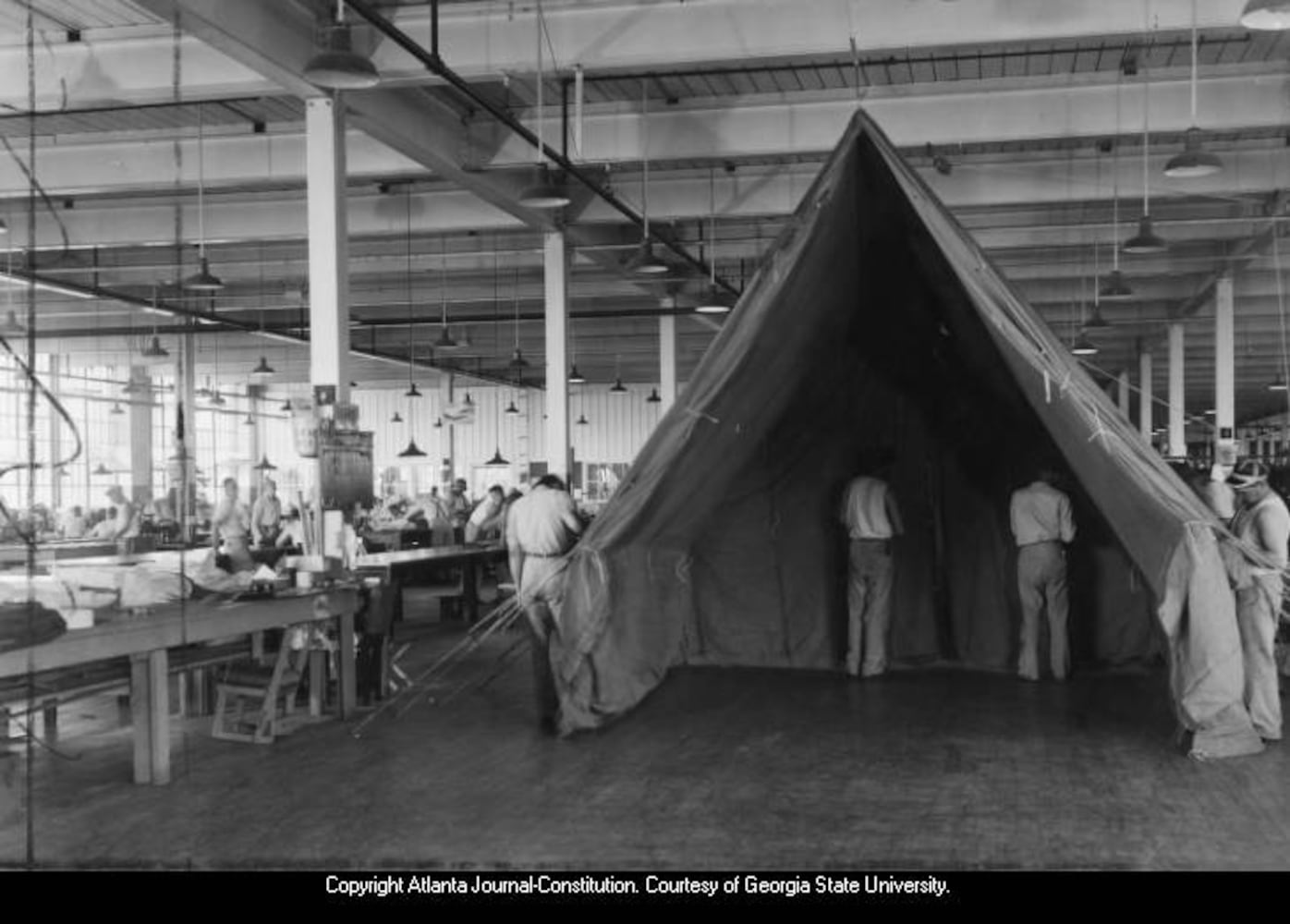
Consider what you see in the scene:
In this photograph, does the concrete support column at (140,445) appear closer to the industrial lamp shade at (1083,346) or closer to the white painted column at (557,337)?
the white painted column at (557,337)

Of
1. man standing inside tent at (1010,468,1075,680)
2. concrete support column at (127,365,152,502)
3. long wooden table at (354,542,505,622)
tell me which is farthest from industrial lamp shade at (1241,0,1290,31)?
concrete support column at (127,365,152,502)

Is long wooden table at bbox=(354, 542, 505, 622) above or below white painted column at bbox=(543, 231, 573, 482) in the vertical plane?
below

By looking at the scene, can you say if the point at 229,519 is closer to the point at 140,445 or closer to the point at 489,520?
the point at 489,520

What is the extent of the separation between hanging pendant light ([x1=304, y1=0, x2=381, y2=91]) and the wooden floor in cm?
371

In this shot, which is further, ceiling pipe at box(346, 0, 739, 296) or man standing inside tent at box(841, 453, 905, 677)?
man standing inside tent at box(841, 453, 905, 677)

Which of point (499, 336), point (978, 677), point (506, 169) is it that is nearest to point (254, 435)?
point (499, 336)

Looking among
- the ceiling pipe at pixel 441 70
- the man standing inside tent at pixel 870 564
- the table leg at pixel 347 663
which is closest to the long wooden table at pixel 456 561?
the table leg at pixel 347 663

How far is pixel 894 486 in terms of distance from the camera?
9664mm

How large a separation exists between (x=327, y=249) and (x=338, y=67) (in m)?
2.35

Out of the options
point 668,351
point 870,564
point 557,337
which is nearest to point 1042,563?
point 870,564

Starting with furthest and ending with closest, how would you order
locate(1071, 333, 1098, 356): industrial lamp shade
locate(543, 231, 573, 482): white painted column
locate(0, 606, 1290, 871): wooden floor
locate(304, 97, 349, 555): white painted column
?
locate(1071, 333, 1098, 356): industrial lamp shade, locate(543, 231, 573, 482): white painted column, locate(304, 97, 349, 555): white painted column, locate(0, 606, 1290, 871): wooden floor

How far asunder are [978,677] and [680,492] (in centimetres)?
276

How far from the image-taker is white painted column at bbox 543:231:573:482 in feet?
47.1

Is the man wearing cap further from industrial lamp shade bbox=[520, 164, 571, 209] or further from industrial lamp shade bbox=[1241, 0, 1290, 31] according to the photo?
industrial lamp shade bbox=[520, 164, 571, 209]
